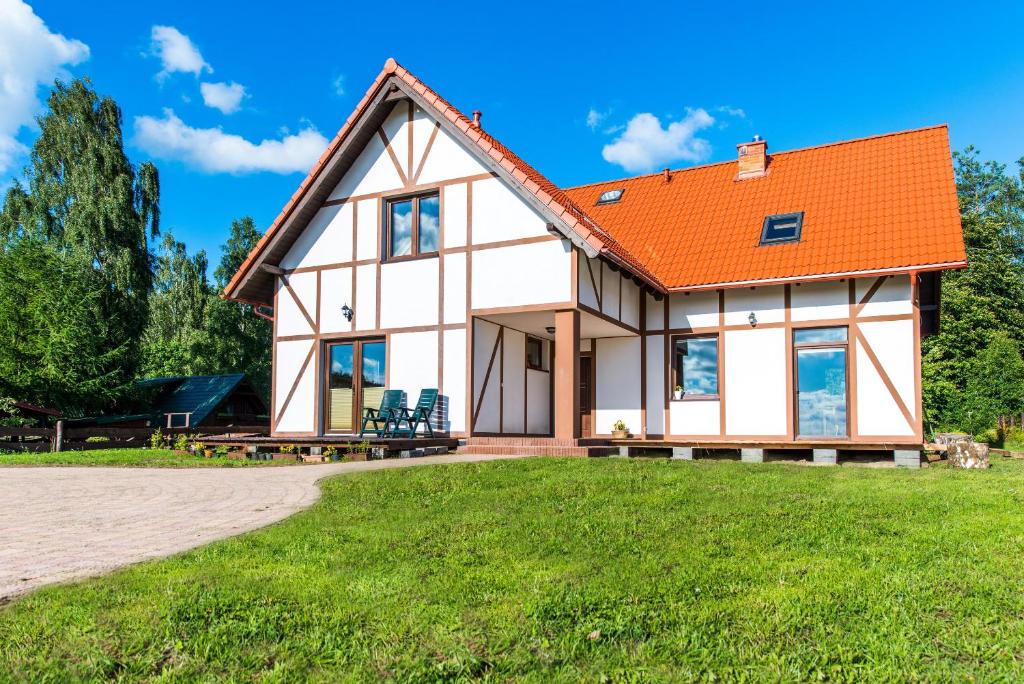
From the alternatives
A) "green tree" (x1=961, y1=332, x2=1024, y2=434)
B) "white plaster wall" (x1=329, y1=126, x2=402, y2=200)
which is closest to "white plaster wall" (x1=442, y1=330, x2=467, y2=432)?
"white plaster wall" (x1=329, y1=126, x2=402, y2=200)

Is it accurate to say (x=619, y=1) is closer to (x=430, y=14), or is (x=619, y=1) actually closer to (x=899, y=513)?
(x=430, y=14)

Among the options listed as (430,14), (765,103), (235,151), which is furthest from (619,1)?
(235,151)

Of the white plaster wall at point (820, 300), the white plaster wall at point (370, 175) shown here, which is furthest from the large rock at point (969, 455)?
the white plaster wall at point (370, 175)

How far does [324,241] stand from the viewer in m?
15.6

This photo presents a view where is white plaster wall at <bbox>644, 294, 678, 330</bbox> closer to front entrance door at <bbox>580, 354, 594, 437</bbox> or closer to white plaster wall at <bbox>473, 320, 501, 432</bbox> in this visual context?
front entrance door at <bbox>580, 354, 594, 437</bbox>

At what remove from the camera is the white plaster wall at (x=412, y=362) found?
1420cm

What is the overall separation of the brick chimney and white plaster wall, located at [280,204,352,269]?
884cm

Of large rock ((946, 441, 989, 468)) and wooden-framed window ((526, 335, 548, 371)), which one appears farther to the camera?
wooden-framed window ((526, 335, 548, 371))

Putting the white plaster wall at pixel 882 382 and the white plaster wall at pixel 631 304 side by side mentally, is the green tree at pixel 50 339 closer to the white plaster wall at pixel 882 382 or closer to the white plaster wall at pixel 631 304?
the white plaster wall at pixel 631 304

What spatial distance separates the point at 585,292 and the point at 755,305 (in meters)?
3.49

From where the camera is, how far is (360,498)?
751cm

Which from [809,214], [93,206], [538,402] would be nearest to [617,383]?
[538,402]

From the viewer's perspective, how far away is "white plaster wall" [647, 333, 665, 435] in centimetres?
1514

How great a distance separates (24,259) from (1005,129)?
Result: 4433 cm
